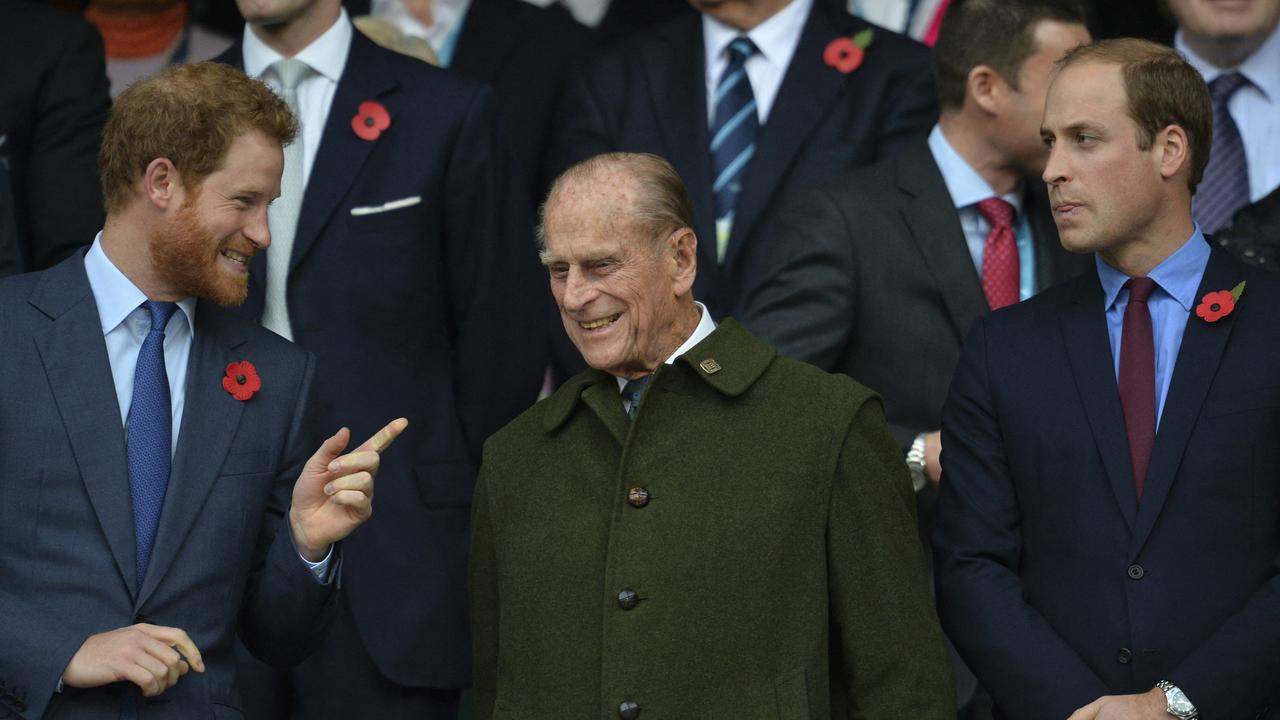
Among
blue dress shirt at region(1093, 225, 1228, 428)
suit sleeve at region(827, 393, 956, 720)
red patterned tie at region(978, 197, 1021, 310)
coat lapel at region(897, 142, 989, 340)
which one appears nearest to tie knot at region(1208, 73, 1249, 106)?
red patterned tie at region(978, 197, 1021, 310)

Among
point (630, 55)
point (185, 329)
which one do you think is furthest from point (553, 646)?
point (630, 55)

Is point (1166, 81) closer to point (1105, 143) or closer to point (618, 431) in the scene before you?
point (1105, 143)

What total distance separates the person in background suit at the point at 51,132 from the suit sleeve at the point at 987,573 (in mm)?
2195

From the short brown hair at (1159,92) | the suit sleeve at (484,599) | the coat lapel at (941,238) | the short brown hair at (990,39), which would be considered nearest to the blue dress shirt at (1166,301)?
the short brown hair at (1159,92)

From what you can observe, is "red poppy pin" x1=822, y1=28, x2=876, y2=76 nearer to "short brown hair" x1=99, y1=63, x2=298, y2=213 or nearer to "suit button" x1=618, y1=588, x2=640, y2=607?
"short brown hair" x1=99, y1=63, x2=298, y2=213

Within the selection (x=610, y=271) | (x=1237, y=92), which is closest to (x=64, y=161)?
(x=610, y=271)

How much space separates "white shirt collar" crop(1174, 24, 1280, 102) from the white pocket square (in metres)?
2.35

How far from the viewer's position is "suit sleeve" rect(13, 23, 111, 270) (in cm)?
499

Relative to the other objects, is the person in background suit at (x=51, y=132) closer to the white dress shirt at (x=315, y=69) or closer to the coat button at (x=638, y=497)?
the white dress shirt at (x=315, y=69)

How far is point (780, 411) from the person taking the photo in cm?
380

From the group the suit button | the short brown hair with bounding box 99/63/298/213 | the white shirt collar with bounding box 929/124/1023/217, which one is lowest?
the suit button

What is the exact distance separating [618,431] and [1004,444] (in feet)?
2.62

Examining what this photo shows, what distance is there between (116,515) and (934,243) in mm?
2052

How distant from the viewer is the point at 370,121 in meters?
4.82
